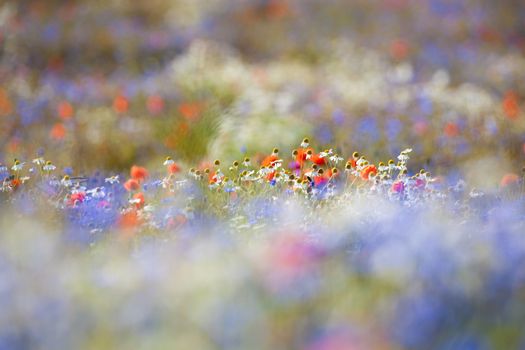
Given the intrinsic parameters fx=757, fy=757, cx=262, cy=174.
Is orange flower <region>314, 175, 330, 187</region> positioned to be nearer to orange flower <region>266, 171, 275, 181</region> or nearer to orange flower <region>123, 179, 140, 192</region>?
orange flower <region>266, 171, 275, 181</region>

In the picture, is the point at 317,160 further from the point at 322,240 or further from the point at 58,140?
the point at 58,140

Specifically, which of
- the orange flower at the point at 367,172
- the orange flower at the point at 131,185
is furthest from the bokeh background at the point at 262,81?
the orange flower at the point at 131,185

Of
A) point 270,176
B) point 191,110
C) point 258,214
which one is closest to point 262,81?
point 191,110

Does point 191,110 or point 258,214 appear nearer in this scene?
point 258,214

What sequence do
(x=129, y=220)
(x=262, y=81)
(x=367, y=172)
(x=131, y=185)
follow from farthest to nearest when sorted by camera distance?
(x=262, y=81), (x=131, y=185), (x=367, y=172), (x=129, y=220)

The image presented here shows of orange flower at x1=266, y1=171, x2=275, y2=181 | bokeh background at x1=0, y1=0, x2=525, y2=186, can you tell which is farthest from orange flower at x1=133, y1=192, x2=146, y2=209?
bokeh background at x1=0, y1=0, x2=525, y2=186

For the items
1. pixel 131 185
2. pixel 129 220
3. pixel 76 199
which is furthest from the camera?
pixel 131 185

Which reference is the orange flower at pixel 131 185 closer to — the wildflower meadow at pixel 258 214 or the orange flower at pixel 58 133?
the wildflower meadow at pixel 258 214

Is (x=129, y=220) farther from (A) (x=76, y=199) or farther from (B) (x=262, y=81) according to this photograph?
(B) (x=262, y=81)
